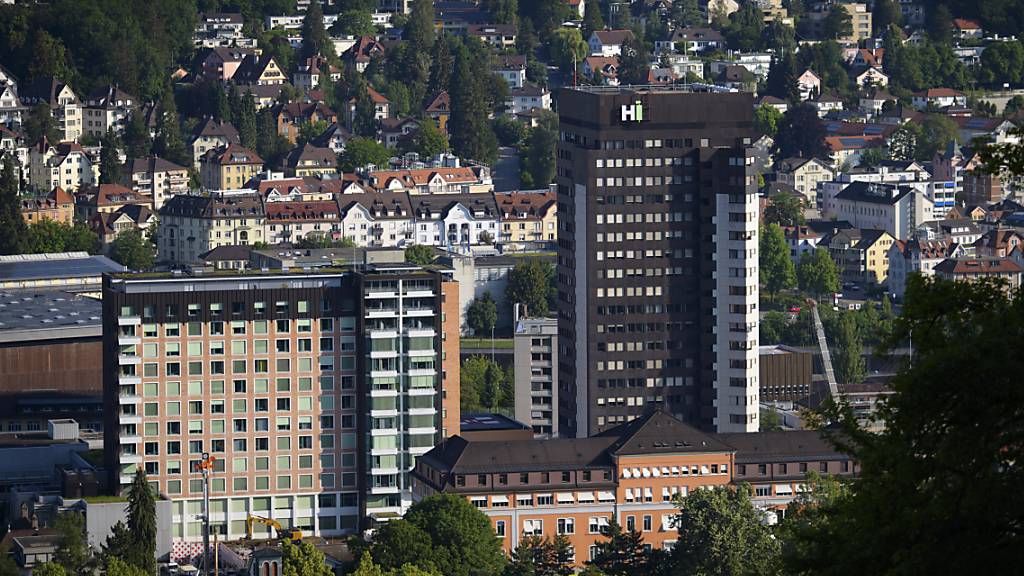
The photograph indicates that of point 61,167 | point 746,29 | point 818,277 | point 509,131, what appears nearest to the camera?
point 818,277

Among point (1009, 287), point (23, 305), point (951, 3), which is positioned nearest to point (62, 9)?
point (951, 3)

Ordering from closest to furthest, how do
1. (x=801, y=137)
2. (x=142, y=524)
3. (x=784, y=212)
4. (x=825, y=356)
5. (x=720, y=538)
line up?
(x=720, y=538)
(x=142, y=524)
(x=825, y=356)
(x=784, y=212)
(x=801, y=137)

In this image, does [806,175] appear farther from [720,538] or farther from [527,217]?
[720,538]

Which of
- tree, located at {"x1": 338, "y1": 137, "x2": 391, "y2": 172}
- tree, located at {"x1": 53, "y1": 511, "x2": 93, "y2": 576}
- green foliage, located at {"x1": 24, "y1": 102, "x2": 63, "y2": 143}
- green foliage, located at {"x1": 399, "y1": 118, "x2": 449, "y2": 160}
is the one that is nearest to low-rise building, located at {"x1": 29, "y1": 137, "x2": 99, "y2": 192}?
green foliage, located at {"x1": 24, "y1": 102, "x2": 63, "y2": 143}

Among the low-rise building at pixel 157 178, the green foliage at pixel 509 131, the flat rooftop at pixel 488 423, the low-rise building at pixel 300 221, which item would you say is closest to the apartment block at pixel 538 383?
the flat rooftop at pixel 488 423

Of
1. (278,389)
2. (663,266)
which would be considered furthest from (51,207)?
(278,389)

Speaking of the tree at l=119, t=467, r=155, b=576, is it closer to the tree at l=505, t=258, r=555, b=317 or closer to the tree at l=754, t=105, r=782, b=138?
the tree at l=505, t=258, r=555, b=317

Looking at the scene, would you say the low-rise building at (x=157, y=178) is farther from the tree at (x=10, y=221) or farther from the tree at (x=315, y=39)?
the tree at (x=315, y=39)
